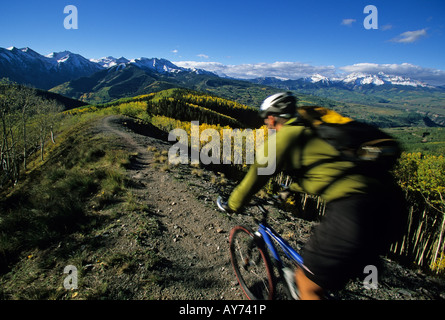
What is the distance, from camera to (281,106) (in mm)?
2926

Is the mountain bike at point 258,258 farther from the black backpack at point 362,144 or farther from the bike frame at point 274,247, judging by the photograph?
the black backpack at point 362,144

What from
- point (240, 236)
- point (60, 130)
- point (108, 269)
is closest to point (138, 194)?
point (108, 269)

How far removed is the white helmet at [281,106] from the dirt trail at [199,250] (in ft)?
12.5

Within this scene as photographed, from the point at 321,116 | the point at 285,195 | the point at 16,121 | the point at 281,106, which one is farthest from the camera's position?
the point at 16,121

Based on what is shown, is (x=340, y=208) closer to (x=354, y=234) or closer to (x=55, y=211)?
(x=354, y=234)

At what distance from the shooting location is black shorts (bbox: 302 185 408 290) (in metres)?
2.24

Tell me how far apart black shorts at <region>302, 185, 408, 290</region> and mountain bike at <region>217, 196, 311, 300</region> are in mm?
868

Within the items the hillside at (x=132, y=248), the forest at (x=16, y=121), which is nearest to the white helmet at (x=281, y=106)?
the hillside at (x=132, y=248)

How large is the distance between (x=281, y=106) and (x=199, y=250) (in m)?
4.59

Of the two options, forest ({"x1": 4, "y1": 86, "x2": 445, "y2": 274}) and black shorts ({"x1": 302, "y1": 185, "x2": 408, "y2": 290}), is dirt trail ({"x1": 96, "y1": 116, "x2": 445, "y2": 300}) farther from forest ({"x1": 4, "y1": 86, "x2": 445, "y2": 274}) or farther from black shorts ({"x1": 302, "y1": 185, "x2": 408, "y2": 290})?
black shorts ({"x1": 302, "y1": 185, "x2": 408, "y2": 290})

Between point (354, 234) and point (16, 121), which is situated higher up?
point (16, 121)

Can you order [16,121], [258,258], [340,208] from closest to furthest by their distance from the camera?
[340,208] → [258,258] → [16,121]

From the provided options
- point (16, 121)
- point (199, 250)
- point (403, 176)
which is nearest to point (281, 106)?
point (199, 250)
